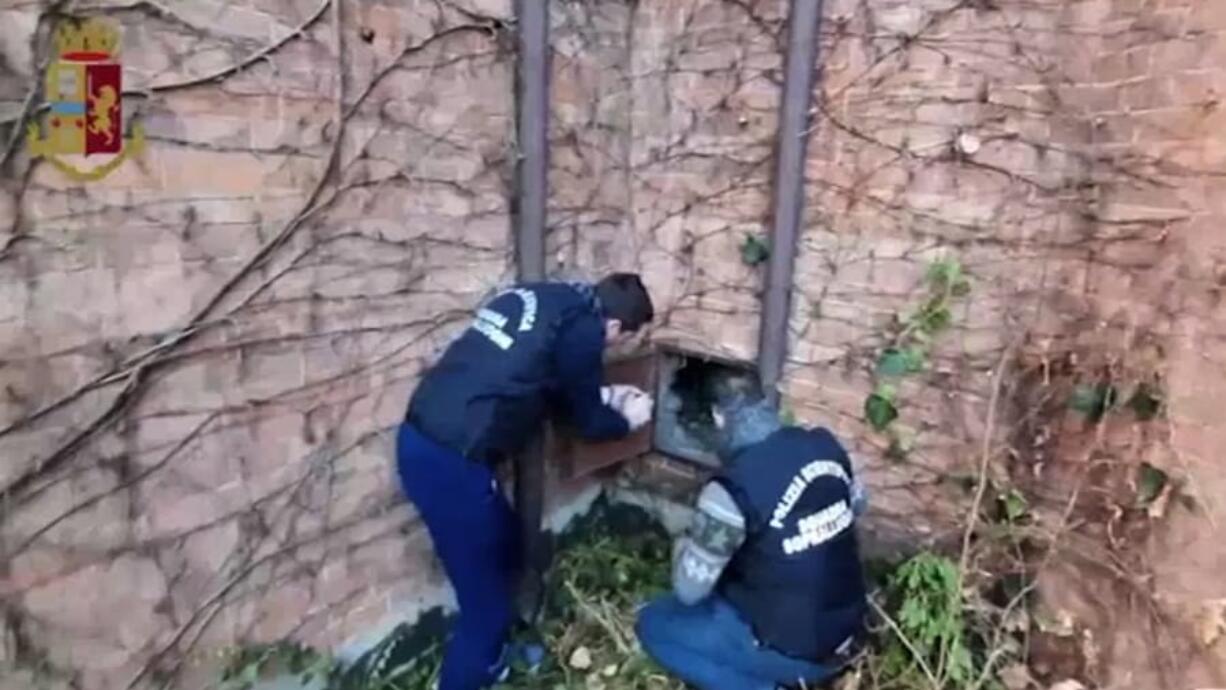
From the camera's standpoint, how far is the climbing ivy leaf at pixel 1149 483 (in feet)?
9.20

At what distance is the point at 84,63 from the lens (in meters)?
2.18

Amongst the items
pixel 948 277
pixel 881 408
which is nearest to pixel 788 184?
pixel 948 277

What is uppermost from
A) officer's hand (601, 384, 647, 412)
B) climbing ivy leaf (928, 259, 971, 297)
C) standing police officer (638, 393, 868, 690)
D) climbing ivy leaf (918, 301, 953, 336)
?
climbing ivy leaf (928, 259, 971, 297)

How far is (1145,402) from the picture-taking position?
282cm

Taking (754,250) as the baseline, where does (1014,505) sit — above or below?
below

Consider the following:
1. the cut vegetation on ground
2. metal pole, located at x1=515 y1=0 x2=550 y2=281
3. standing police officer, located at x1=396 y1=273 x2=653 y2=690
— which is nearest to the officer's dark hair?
standing police officer, located at x1=396 y1=273 x2=653 y2=690

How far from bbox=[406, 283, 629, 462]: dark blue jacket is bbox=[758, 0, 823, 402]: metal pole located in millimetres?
667

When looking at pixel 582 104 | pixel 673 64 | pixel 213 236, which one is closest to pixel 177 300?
pixel 213 236

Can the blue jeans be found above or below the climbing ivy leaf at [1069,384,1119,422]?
below

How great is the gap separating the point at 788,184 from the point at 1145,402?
4.07 feet

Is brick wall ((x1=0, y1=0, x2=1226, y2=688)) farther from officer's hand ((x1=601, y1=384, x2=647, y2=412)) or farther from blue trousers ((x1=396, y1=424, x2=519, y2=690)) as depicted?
officer's hand ((x1=601, y1=384, x2=647, y2=412))

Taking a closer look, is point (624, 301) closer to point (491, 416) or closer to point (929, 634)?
point (491, 416)

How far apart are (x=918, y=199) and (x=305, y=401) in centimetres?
192

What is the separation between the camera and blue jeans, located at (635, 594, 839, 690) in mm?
2912
